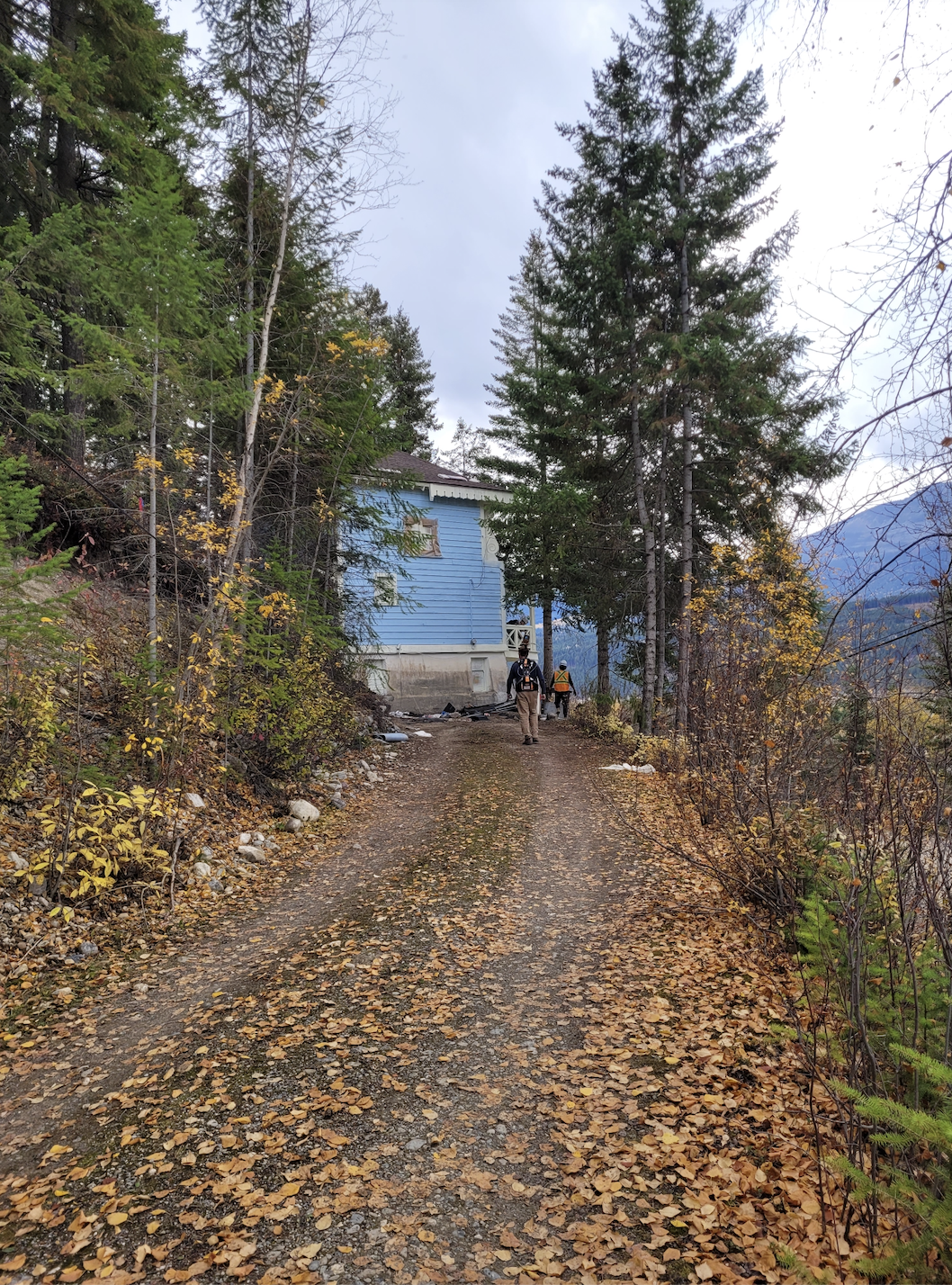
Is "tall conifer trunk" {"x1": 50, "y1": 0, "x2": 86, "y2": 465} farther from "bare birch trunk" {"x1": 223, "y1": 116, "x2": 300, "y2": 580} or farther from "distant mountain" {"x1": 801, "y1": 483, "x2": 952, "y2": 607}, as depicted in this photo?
"distant mountain" {"x1": 801, "y1": 483, "x2": 952, "y2": 607}

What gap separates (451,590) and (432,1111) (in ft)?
70.5

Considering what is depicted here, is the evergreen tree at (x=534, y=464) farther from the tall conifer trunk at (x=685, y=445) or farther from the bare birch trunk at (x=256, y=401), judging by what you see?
the bare birch trunk at (x=256, y=401)

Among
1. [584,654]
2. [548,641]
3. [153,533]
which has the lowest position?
[584,654]

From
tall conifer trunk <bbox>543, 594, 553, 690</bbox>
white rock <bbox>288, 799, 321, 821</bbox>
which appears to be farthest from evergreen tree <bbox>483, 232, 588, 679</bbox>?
white rock <bbox>288, 799, 321, 821</bbox>

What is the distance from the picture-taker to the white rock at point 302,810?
9.87 metres

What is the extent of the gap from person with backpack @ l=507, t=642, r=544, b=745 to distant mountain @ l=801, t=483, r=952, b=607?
12839mm

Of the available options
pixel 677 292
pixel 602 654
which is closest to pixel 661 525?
pixel 677 292

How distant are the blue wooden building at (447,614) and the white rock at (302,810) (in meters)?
12.4

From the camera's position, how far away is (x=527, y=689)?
16.6 metres

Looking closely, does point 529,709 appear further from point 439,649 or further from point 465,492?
point 465,492

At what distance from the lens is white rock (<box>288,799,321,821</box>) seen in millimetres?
9867

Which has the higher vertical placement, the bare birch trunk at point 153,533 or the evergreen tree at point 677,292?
the evergreen tree at point 677,292

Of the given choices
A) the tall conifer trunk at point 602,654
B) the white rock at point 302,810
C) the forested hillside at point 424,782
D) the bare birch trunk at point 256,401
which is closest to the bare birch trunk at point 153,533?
the forested hillside at point 424,782

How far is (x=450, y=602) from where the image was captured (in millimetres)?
24938
